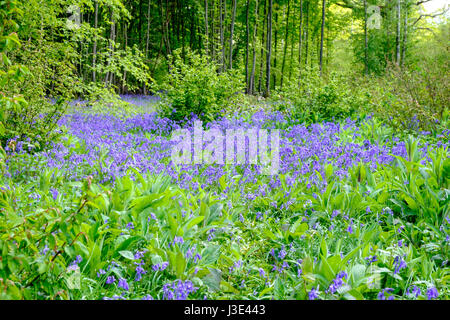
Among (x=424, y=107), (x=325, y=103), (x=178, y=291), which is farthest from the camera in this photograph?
(x=325, y=103)

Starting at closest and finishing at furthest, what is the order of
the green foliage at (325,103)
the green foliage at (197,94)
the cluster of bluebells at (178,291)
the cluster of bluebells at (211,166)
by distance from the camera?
the cluster of bluebells at (178,291), the cluster of bluebells at (211,166), the green foliage at (197,94), the green foliage at (325,103)

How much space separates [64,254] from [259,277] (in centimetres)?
120

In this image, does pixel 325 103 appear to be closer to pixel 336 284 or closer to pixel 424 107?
pixel 424 107

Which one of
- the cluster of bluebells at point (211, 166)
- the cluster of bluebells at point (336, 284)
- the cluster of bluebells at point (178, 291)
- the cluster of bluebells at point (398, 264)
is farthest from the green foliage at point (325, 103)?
the cluster of bluebells at point (178, 291)

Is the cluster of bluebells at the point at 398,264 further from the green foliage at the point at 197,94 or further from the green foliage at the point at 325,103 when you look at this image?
the green foliage at the point at 325,103

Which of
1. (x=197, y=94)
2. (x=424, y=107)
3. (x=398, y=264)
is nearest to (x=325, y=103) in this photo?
(x=424, y=107)

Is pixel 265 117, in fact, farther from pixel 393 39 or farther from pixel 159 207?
pixel 393 39

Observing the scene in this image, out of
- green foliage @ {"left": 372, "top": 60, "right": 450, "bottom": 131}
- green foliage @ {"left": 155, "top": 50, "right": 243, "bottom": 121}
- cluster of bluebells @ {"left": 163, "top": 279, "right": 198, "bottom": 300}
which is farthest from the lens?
green foliage @ {"left": 155, "top": 50, "right": 243, "bottom": 121}

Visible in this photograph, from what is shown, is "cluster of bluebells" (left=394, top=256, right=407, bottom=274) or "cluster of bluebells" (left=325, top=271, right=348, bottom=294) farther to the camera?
"cluster of bluebells" (left=394, top=256, right=407, bottom=274)

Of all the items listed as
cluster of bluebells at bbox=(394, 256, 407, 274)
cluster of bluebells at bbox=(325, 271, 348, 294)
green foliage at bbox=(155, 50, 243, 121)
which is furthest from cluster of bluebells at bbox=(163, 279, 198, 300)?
green foliage at bbox=(155, 50, 243, 121)

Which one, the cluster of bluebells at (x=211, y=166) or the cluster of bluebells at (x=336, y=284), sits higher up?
the cluster of bluebells at (x=211, y=166)

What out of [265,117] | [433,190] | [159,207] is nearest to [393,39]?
[265,117]

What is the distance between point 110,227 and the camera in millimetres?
2471

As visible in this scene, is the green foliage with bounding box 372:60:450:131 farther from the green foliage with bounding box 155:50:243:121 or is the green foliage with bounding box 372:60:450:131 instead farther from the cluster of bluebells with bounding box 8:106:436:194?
the green foliage with bounding box 155:50:243:121
